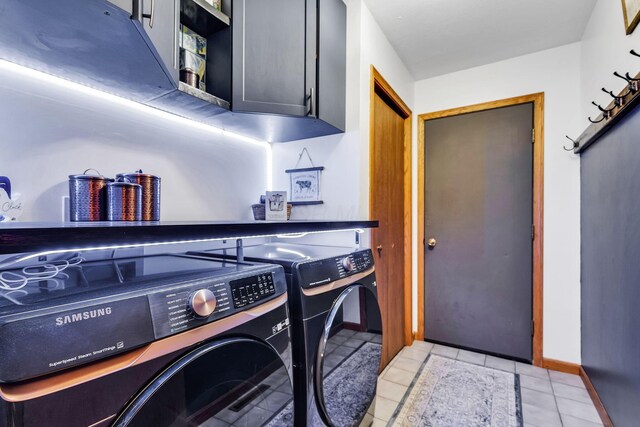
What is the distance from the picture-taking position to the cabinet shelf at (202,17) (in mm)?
1214

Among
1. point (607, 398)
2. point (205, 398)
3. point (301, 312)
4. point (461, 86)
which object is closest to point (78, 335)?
point (205, 398)

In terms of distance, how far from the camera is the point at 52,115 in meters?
Result: 1.09

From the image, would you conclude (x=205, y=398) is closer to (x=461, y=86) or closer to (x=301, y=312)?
(x=301, y=312)

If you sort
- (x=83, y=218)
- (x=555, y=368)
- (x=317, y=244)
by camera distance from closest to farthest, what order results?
(x=83, y=218), (x=317, y=244), (x=555, y=368)

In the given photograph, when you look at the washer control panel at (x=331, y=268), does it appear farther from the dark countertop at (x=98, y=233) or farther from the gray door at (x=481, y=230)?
the gray door at (x=481, y=230)

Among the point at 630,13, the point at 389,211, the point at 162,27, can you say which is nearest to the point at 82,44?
the point at 162,27

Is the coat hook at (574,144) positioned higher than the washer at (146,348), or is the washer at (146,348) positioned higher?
the coat hook at (574,144)

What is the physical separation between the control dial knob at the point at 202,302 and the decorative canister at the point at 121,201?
1.86 feet

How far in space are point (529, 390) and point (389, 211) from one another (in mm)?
1531

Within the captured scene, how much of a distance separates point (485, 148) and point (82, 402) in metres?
2.94

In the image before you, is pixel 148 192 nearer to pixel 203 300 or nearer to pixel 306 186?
pixel 203 300

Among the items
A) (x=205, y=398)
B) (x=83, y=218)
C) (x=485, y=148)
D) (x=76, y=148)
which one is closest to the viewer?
(x=205, y=398)

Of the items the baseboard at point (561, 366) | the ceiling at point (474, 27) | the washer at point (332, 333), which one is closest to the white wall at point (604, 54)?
the ceiling at point (474, 27)

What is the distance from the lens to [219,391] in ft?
2.22
